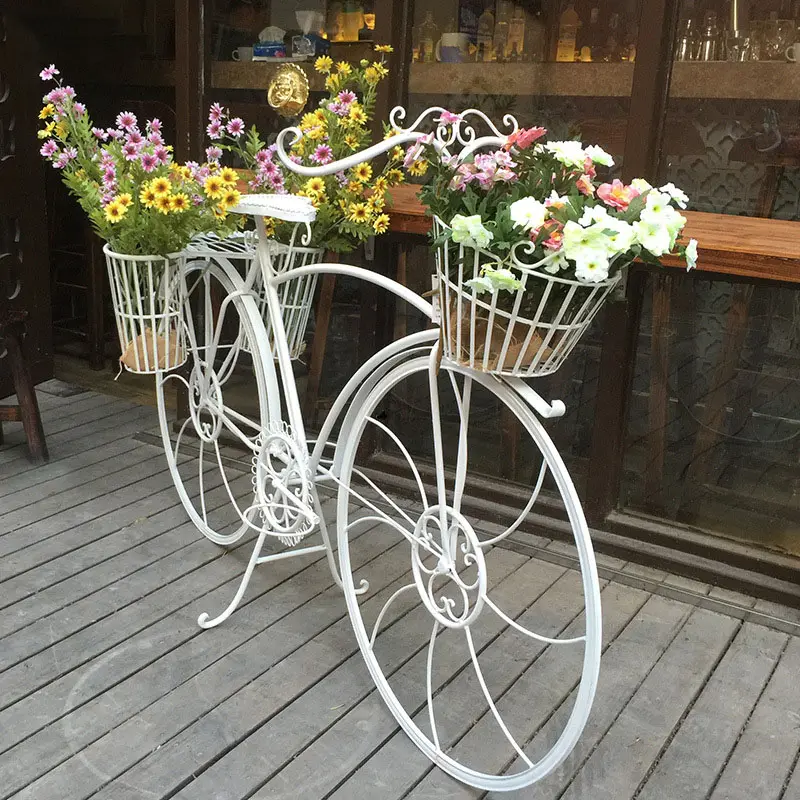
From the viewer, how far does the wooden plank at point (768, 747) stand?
1768 mm

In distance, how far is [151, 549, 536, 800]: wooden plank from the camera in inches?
68.1

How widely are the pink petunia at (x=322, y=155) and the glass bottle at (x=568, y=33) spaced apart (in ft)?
2.75

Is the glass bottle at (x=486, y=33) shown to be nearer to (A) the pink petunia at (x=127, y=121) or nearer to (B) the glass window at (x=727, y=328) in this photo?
(B) the glass window at (x=727, y=328)

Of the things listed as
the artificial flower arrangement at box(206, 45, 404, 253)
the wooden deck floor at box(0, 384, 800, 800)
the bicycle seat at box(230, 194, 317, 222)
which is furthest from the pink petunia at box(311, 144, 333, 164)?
the wooden deck floor at box(0, 384, 800, 800)

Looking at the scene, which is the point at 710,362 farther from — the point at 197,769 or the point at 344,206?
the point at 197,769

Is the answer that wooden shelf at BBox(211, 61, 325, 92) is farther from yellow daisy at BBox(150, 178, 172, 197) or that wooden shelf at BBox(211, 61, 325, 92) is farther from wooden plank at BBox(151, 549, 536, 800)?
wooden plank at BBox(151, 549, 536, 800)

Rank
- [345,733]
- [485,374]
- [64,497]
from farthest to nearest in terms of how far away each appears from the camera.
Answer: [64,497] → [345,733] → [485,374]

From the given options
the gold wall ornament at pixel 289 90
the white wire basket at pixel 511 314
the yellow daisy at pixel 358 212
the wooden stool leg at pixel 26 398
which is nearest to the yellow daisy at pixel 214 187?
the yellow daisy at pixel 358 212

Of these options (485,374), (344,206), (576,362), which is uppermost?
(344,206)

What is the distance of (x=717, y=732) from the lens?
1920 mm

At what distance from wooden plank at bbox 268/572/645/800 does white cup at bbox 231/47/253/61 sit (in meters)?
2.13

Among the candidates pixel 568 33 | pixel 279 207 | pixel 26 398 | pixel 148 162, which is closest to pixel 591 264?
pixel 279 207

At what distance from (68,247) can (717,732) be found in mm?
3752

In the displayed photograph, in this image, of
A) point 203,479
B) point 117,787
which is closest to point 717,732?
point 117,787
